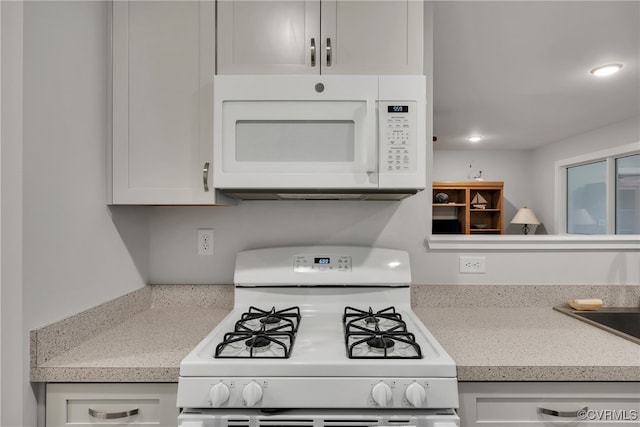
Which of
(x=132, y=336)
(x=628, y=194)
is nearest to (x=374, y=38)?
(x=132, y=336)

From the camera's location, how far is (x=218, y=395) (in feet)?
3.09

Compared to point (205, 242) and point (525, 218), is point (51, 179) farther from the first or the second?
point (525, 218)

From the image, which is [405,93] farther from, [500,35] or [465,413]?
[500,35]

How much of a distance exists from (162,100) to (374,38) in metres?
0.81

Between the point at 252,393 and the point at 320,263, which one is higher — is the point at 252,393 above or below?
below

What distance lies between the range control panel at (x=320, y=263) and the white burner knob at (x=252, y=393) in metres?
0.65

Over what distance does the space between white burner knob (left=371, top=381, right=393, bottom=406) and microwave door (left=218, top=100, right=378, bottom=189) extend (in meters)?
0.62

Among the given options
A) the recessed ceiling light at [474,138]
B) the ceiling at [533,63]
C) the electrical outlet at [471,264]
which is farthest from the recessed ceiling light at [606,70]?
the recessed ceiling light at [474,138]

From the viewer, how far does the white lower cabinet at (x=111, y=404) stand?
3.41 ft

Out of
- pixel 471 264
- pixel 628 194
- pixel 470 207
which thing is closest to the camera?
pixel 471 264

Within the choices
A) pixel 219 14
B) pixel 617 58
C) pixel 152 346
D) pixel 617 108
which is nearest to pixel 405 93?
pixel 219 14

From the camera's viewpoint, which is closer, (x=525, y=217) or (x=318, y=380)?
(x=318, y=380)

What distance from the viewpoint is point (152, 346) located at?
3.84 ft

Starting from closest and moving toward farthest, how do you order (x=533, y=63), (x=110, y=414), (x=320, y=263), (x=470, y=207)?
(x=110, y=414), (x=320, y=263), (x=533, y=63), (x=470, y=207)
